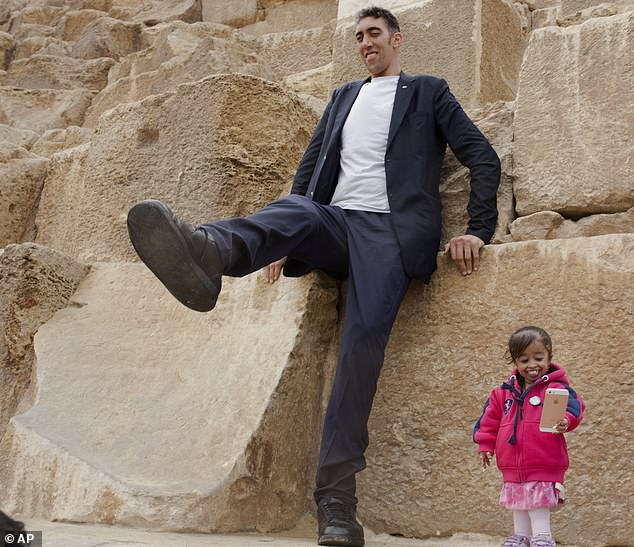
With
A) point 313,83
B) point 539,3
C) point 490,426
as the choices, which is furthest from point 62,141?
point 490,426

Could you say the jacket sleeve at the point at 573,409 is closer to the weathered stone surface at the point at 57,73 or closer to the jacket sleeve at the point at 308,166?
the jacket sleeve at the point at 308,166

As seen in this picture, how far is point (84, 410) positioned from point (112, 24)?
6.98m

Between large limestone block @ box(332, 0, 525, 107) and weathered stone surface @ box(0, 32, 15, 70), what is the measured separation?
20.6 ft

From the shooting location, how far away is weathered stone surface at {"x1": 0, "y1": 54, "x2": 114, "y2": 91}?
8.74 meters

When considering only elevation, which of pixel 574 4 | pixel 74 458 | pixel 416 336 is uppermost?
pixel 574 4

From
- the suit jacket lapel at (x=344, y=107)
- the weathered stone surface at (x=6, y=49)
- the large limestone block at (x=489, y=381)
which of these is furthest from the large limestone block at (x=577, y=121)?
the weathered stone surface at (x=6, y=49)

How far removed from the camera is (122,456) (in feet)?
9.32

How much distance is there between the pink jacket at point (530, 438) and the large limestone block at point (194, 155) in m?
1.47

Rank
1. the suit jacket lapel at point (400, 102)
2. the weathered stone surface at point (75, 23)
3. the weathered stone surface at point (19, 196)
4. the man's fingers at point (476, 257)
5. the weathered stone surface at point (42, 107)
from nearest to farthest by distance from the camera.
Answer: the man's fingers at point (476, 257) < the suit jacket lapel at point (400, 102) < the weathered stone surface at point (19, 196) < the weathered stone surface at point (42, 107) < the weathered stone surface at point (75, 23)

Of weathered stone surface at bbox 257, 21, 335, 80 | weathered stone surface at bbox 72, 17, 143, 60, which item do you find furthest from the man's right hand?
weathered stone surface at bbox 72, 17, 143, 60

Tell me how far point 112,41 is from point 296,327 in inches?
273

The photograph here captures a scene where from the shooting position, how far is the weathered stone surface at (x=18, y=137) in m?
6.51

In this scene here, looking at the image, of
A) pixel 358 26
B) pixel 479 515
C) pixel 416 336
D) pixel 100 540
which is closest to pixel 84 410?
pixel 100 540

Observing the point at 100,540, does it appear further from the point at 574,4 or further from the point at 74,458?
the point at 574,4
